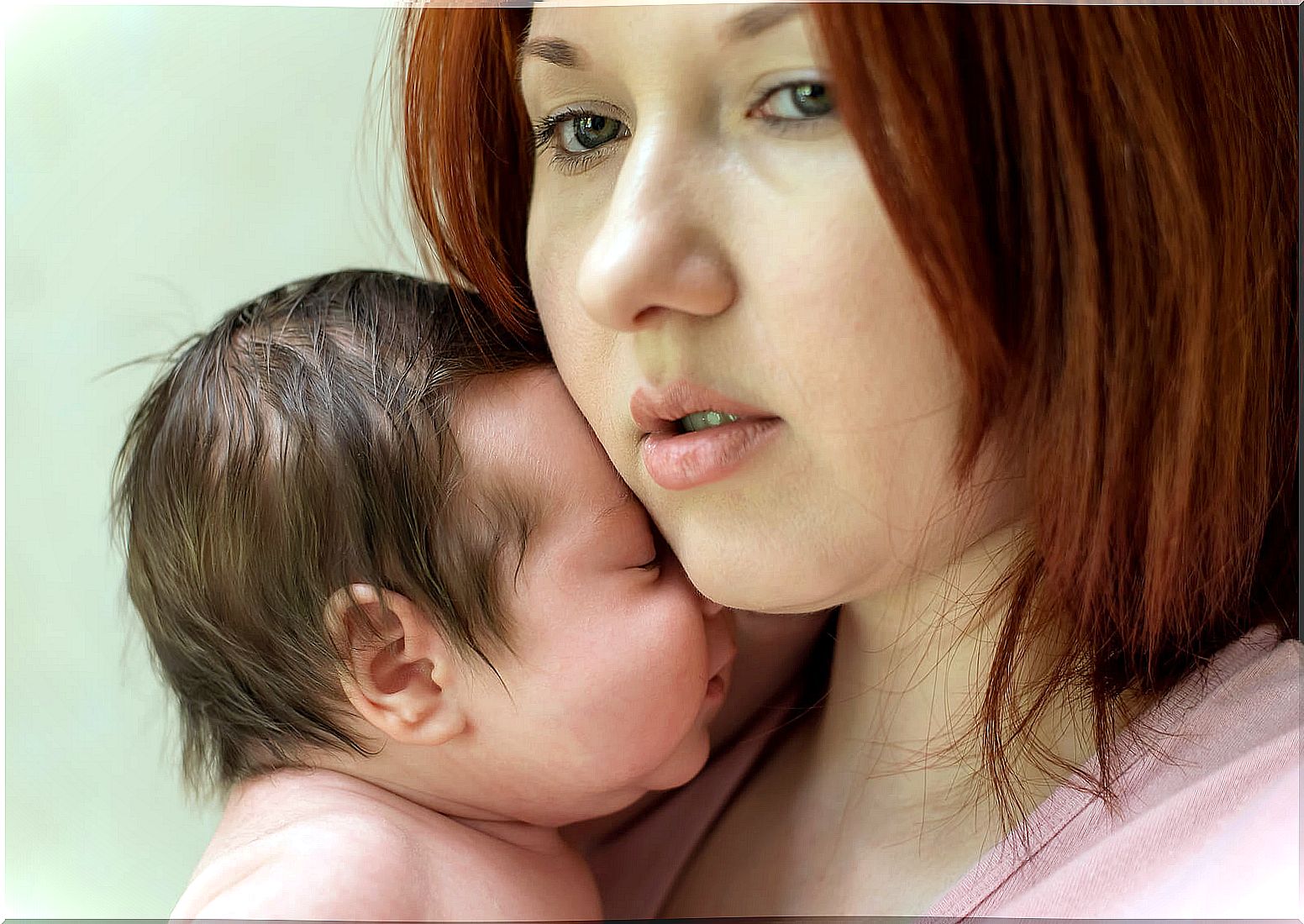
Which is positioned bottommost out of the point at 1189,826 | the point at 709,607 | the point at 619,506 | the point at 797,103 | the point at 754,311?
the point at 1189,826

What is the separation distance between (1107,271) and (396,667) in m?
0.56

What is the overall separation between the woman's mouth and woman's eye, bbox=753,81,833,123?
17cm

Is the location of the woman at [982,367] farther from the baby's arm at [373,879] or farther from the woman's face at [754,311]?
the baby's arm at [373,879]

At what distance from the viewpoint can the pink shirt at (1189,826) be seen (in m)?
0.64

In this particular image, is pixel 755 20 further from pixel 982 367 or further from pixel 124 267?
pixel 124 267

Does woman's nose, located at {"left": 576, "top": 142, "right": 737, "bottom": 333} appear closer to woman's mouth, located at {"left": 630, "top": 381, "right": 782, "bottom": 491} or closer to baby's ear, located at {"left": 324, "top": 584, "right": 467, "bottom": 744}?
woman's mouth, located at {"left": 630, "top": 381, "right": 782, "bottom": 491}

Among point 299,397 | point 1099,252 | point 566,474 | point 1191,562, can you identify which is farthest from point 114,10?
point 1191,562

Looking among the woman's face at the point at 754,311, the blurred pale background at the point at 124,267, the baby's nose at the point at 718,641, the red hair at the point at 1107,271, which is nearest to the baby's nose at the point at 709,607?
the baby's nose at the point at 718,641

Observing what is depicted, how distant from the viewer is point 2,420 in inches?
46.4

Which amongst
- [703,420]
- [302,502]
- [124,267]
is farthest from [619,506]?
[124,267]

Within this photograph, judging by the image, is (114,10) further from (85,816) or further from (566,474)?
(85,816)

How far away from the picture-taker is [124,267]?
124 centimetres

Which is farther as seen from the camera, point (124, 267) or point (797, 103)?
point (124, 267)

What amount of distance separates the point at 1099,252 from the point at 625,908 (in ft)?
2.37
